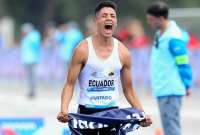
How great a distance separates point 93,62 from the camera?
8.17 meters

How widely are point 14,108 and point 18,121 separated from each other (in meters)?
8.14

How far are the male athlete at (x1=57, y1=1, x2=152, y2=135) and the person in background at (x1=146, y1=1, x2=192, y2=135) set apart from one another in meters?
2.12

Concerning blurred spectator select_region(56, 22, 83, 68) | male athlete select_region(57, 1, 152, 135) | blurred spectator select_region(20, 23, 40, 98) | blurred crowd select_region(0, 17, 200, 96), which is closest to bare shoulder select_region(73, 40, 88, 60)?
male athlete select_region(57, 1, 152, 135)

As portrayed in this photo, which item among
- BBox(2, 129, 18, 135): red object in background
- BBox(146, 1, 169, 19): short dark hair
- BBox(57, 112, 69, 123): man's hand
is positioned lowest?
BBox(57, 112, 69, 123): man's hand

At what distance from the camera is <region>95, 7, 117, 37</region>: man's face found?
8086 millimetres

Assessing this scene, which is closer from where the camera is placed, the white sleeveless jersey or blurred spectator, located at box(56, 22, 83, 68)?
the white sleeveless jersey

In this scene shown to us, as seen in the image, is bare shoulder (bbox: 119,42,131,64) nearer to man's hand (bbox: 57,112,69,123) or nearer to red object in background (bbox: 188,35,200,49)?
man's hand (bbox: 57,112,69,123)

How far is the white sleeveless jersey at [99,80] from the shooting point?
8.19m

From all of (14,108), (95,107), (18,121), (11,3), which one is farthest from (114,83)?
(11,3)

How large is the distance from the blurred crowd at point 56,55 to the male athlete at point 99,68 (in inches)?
474

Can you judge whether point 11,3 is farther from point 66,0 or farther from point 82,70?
point 82,70

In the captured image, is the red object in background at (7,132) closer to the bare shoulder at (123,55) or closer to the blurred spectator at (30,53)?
the bare shoulder at (123,55)

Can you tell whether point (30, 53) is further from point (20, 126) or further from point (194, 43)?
point (20, 126)

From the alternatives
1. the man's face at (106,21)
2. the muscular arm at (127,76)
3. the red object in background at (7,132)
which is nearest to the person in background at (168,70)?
the muscular arm at (127,76)
